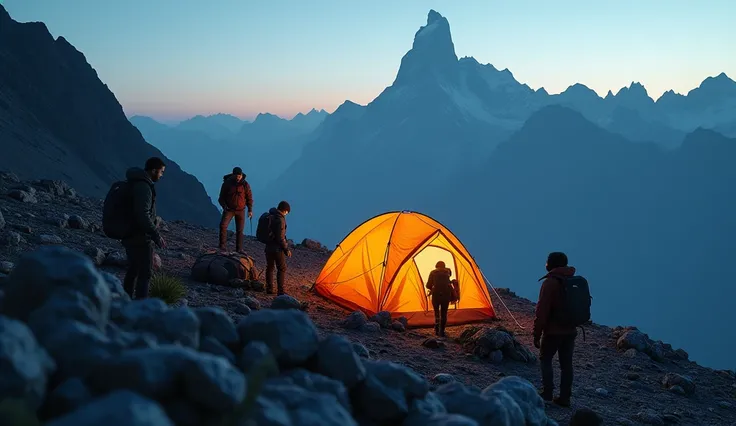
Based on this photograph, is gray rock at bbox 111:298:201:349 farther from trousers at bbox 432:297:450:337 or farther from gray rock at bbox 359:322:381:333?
trousers at bbox 432:297:450:337

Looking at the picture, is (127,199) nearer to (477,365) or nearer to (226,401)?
(226,401)

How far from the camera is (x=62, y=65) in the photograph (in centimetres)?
6912

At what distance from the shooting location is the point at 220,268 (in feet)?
39.4

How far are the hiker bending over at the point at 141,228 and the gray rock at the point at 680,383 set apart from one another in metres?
9.01

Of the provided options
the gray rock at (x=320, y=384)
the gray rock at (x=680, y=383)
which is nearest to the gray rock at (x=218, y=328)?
the gray rock at (x=320, y=384)

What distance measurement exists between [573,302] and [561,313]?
0.23 metres

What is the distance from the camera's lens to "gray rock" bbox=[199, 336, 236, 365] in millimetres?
4000

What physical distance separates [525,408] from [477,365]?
4.26 meters

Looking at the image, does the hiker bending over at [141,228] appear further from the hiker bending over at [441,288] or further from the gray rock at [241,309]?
the hiker bending over at [441,288]

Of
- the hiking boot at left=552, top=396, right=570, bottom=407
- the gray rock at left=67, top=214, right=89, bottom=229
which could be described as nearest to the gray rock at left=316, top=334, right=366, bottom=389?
the hiking boot at left=552, top=396, right=570, bottom=407

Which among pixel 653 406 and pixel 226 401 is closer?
pixel 226 401

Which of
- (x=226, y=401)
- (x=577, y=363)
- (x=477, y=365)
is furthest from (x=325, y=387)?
(x=577, y=363)

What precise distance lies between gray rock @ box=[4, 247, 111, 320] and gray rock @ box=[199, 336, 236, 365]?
0.72 m

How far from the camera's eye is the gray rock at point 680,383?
970 centimetres
